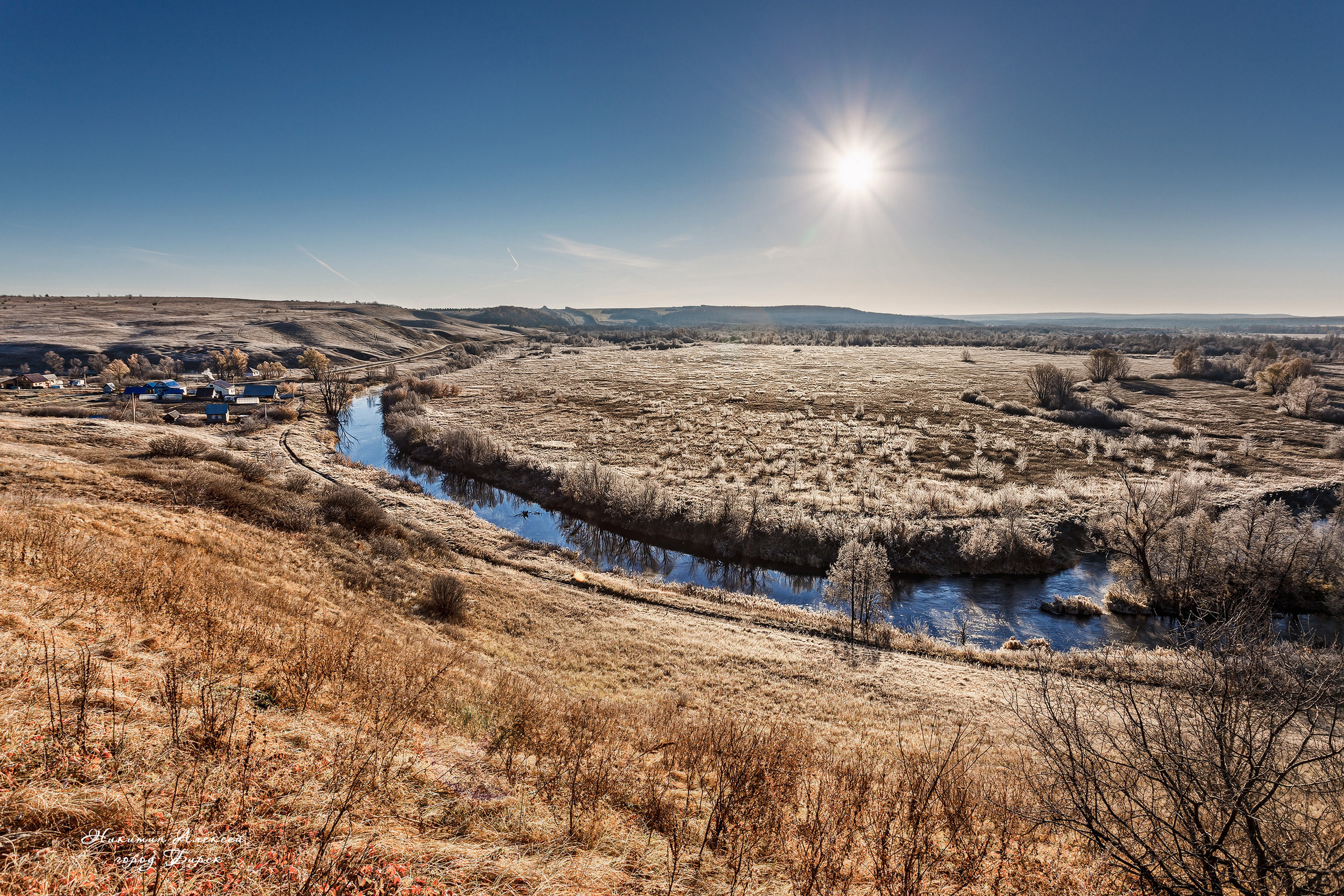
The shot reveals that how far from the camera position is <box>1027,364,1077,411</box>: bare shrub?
202 feet

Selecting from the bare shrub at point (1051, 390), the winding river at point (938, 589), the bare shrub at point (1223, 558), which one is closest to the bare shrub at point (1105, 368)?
the bare shrub at point (1051, 390)

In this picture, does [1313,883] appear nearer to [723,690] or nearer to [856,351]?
[723,690]

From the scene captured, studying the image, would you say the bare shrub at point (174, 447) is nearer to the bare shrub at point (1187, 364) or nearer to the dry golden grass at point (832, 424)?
the dry golden grass at point (832, 424)

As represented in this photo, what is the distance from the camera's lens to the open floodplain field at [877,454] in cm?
2908

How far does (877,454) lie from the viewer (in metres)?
43.7

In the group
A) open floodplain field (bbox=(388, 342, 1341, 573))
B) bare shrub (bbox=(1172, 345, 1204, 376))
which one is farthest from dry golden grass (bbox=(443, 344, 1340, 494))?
bare shrub (bbox=(1172, 345, 1204, 376))

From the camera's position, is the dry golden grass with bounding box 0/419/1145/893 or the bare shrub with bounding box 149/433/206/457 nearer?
the dry golden grass with bounding box 0/419/1145/893

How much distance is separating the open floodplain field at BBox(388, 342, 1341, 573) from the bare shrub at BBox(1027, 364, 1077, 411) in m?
1.93

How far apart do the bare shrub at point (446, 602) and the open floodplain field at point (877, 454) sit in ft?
51.4

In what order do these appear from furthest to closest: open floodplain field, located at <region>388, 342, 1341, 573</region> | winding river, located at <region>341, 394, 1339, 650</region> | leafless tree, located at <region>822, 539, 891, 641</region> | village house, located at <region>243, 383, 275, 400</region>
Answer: village house, located at <region>243, 383, 275, 400</region>
open floodplain field, located at <region>388, 342, 1341, 573</region>
winding river, located at <region>341, 394, 1339, 650</region>
leafless tree, located at <region>822, 539, 891, 641</region>

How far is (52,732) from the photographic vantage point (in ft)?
14.6

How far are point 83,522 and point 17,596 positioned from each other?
24.1 ft

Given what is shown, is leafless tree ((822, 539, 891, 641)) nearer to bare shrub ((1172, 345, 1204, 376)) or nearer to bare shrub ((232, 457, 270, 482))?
bare shrub ((232, 457, 270, 482))

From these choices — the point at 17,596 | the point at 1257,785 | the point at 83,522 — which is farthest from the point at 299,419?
the point at 1257,785
